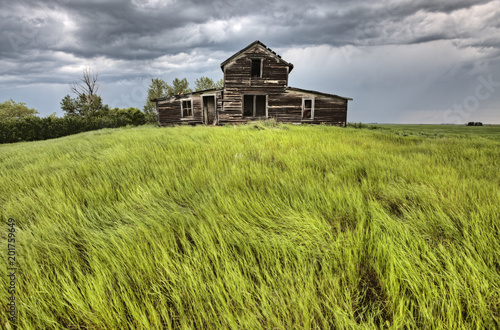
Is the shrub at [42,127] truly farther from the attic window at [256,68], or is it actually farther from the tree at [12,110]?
the tree at [12,110]

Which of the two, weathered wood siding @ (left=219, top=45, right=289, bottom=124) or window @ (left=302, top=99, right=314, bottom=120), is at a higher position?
weathered wood siding @ (left=219, top=45, right=289, bottom=124)

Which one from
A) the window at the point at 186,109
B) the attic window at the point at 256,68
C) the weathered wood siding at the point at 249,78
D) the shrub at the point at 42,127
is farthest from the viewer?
the shrub at the point at 42,127

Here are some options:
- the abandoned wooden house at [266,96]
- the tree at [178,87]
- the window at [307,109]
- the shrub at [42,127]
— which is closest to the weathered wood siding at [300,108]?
the abandoned wooden house at [266,96]

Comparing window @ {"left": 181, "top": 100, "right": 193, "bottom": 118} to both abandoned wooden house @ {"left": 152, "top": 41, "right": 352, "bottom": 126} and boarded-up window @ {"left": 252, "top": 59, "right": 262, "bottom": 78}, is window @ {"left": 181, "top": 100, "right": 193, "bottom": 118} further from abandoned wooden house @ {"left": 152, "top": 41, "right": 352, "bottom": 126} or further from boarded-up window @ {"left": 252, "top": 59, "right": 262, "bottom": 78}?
boarded-up window @ {"left": 252, "top": 59, "right": 262, "bottom": 78}

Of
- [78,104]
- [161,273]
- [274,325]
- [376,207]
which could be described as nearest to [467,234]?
[376,207]

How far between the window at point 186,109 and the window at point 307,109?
10395 mm

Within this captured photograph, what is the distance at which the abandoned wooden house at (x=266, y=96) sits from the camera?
663 inches

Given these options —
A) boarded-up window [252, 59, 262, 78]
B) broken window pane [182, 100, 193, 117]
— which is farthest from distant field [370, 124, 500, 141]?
broken window pane [182, 100, 193, 117]

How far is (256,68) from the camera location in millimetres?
18203

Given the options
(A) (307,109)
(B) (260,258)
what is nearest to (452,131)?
(A) (307,109)

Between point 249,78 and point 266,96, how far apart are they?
2.07 m

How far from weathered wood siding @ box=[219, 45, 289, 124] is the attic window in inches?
→ 10.4

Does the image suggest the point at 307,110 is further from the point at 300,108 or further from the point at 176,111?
the point at 176,111

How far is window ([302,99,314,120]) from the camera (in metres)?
17.9
